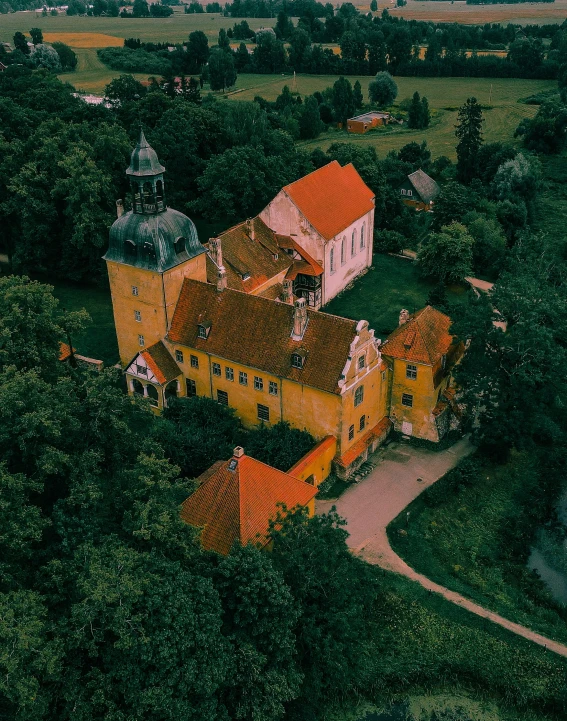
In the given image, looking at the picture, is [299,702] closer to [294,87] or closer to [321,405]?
[321,405]

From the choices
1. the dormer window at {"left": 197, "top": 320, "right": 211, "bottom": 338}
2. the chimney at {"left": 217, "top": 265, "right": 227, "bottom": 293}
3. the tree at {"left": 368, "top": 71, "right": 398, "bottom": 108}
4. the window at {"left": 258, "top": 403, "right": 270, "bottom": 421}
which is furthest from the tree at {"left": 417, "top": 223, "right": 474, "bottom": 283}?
the tree at {"left": 368, "top": 71, "right": 398, "bottom": 108}

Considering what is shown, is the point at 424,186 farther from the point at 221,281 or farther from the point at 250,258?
the point at 221,281

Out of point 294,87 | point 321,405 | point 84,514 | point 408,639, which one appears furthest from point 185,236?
point 294,87

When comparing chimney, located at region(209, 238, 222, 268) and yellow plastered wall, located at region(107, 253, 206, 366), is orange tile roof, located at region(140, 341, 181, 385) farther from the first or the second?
chimney, located at region(209, 238, 222, 268)

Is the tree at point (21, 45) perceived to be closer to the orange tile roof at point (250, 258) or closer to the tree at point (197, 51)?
the tree at point (197, 51)

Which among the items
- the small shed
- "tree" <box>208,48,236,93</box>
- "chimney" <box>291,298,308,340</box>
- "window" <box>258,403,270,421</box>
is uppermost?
"tree" <box>208,48,236,93</box>

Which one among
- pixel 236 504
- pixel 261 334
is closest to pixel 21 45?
pixel 261 334
